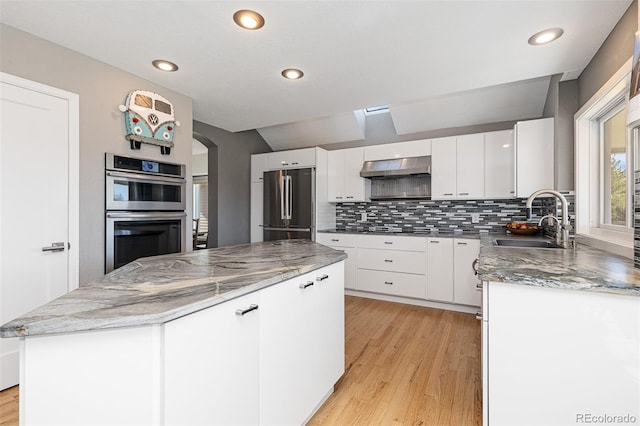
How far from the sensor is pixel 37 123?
203cm

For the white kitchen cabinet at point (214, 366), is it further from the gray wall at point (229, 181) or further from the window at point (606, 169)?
the gray wall at point (229, 181)

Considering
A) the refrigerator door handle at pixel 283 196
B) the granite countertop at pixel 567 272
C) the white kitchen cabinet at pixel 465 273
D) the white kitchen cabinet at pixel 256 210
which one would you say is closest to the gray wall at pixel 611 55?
the granite countertop at pixel 567 272

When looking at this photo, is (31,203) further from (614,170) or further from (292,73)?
(614,170)

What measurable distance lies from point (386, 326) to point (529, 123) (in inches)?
98.2

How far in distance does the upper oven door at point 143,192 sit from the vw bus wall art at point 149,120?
0.28 meters

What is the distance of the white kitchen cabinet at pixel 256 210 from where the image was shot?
4684 millimetres

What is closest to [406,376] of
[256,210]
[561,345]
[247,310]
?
[561,345]

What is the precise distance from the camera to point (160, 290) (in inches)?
41.2

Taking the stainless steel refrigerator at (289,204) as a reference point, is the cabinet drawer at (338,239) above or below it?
below

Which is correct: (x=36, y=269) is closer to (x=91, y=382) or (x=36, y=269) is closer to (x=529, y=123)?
(x=91, y=382)

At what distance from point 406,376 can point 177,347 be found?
1752 millimetres

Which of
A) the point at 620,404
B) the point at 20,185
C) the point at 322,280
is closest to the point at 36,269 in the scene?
the point at 20,185

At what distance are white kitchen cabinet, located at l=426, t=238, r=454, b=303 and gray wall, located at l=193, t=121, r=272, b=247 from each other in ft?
9.25

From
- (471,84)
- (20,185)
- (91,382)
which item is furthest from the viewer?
(471,84)
